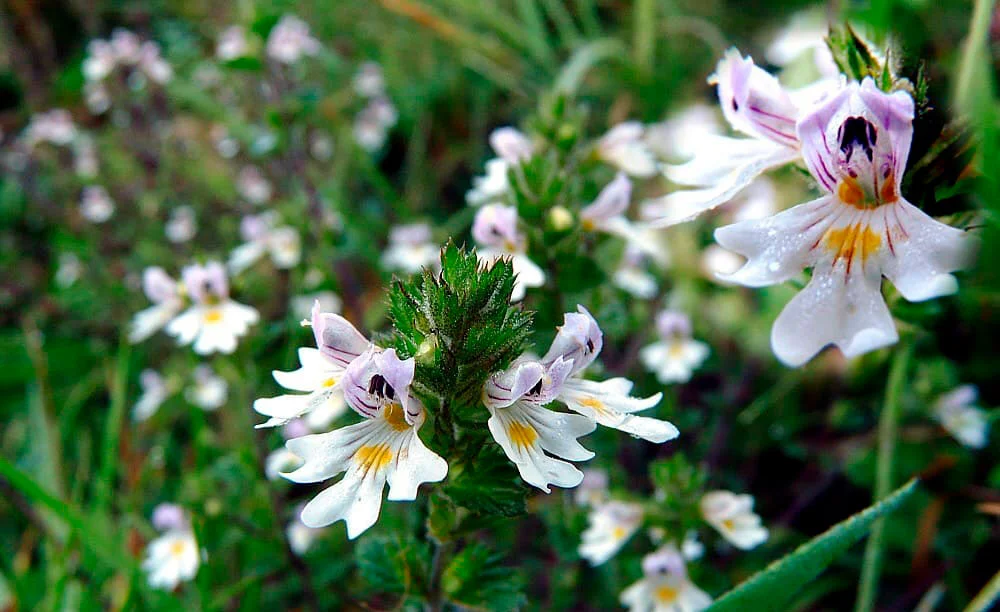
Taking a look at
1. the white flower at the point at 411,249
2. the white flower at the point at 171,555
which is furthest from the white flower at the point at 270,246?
the white flower at the point at 171,555

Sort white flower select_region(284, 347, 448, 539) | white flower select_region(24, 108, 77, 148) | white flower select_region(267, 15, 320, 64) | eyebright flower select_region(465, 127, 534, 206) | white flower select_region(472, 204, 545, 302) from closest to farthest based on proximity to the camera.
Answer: white flower select_region(284, 347, 448, 539)
white flower select_region(472, 204, 545, 302)
eyebright flower select_region(465, 127, 534, 206)
white flower select_region(267, 15, 320, 64)
white flower select_region(24, 108, 77, 148)

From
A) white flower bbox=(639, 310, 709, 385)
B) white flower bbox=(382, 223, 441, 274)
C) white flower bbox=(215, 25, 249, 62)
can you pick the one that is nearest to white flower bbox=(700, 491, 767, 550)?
white flower bbox=(639, 310, 709, 385)

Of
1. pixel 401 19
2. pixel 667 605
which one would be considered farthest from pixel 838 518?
pixel 401 19

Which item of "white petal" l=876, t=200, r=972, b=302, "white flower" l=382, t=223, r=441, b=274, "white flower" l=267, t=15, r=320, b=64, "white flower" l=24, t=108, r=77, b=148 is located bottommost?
"white petal" l=876, t=200, r=972, b=302

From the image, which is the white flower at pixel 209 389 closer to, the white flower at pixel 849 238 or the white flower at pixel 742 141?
the white flower at pixel 742 141

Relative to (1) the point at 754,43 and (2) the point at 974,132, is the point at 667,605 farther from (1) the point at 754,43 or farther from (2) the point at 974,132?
(1) the point at 754,43

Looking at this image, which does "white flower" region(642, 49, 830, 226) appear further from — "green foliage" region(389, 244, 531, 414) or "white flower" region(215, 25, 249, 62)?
"white flower" region(215, 25, 249, 62)
